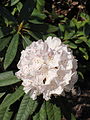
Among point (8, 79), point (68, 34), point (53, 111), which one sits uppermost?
→ point (8, 79)

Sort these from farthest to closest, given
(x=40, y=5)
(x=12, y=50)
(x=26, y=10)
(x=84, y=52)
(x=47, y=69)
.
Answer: (x=84, y=52)
(x=40, y=5)
(x=26, y=10)
(x=12, y=50)
(x=47, y=69)

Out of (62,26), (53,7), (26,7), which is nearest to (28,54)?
(26,7)

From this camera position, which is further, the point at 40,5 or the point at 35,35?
the point at 40,5

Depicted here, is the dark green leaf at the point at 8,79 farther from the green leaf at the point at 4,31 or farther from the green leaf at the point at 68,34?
the green leaf at the point at 68,34

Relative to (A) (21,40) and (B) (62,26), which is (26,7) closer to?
(A) (21,40)

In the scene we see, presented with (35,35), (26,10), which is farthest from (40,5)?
(35,35)

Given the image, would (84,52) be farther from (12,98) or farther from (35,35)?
(12,98)

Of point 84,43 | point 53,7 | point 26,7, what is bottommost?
point 84,43
